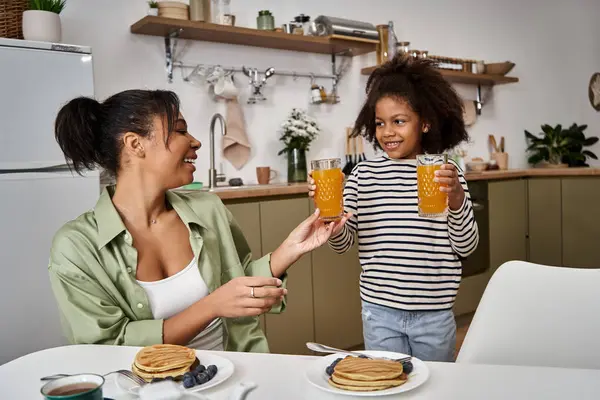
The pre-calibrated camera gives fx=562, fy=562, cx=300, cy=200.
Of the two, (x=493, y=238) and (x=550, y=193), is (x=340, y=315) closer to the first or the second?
(x=493, y=238)

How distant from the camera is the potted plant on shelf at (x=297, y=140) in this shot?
11.7 feet

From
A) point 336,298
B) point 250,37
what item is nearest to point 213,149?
point 250,37

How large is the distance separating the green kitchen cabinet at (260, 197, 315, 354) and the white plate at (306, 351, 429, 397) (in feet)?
6.61

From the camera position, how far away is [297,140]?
360 centimetres

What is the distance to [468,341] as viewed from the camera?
1.21 m

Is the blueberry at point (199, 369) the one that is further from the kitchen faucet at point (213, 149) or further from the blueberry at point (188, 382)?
the kitchen faucet at point (213, 149)

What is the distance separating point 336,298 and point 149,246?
77.3 inches

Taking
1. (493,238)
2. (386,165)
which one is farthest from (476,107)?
(386,165)

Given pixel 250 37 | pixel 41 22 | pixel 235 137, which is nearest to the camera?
Answer: pixel 41 22

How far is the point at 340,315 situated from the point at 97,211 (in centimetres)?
213

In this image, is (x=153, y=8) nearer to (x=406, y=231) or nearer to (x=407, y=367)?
(x=406, y=231)

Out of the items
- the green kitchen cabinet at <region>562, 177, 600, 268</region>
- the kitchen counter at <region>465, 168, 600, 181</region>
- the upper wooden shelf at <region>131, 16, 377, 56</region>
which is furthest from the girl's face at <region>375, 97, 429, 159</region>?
the green kitchen cabinet at <region>562, 177, 600, 268</region>

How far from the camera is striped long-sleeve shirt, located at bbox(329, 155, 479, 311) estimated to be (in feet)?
5.55

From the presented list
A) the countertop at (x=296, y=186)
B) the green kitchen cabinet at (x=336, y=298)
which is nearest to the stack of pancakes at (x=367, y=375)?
the countertop at (x=296, y=186)
